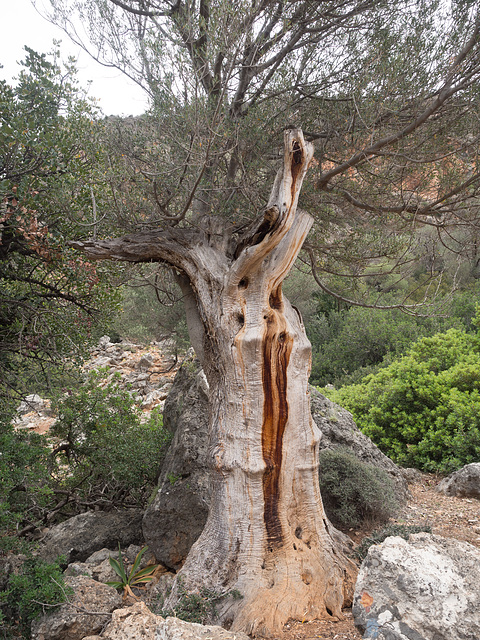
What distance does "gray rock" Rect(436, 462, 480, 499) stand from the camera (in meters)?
5.95

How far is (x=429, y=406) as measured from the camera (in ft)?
26.6

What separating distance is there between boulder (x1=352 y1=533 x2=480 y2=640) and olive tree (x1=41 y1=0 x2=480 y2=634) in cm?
121

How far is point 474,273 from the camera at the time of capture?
17.0 metres

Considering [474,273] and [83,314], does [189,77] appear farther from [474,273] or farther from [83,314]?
[474,273]

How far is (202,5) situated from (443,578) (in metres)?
5.73

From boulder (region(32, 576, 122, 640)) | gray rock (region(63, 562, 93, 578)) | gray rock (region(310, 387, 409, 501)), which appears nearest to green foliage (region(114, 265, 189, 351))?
gray rock (region(310, 387, 409, 501))

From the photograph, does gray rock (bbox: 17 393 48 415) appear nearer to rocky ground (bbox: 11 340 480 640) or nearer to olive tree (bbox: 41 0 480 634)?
rocky ground (bbox: 11 340 480 640)

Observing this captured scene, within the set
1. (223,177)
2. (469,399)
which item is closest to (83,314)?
(223,177)

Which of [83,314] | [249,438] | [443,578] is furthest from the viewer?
[83,314]

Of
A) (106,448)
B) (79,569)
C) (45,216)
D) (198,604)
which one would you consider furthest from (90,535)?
(45,216)

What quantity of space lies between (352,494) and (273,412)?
1775 mm

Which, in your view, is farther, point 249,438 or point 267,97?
point 267,97

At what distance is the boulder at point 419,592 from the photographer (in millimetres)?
2344

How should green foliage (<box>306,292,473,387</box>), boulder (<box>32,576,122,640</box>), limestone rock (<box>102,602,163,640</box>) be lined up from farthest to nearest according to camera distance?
green foliage (<box>306,292,473,387</box>)
boulder (<box>32,576,122,640</box>)
limestone rock (<box>102,602,163,640</box>)
